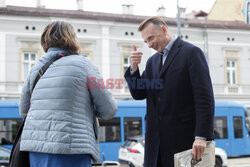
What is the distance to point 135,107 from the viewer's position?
14.8 metres

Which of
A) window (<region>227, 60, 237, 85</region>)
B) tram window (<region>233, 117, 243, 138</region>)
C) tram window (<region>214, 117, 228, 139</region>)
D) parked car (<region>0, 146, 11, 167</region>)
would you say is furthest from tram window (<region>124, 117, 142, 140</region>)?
window (<region>227, 60, 237, 85</region>)

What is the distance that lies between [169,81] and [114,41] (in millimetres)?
19724

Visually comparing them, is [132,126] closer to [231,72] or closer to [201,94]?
[231,72]

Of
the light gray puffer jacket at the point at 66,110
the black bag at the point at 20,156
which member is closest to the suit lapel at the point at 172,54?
the light gray puffer jacket at the point at 66,110

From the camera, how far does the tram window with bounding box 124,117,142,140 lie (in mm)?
14578

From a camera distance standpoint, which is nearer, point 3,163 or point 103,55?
point 3,163

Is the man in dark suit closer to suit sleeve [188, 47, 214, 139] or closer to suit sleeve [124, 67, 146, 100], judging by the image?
suit sleeve [188, 47, 214, 139]

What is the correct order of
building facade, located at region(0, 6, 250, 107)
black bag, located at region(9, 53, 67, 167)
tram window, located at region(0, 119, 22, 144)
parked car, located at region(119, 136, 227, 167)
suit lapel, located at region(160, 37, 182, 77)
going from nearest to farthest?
black bag, located at region(9, 53, 67, 167)
suit lapel, located at region(160, 37, 182, 77)
parked car, located at region(119, 136, 227, 167)
tram window, located at region(0, 119, 22, 144)
building facade, located at region(0, 6, 250, 107)

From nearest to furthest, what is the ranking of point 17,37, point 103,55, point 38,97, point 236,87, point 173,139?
1. point 38,97
2. point 173,139
3. point 17,37
4. point 103,55
5. point 236,87

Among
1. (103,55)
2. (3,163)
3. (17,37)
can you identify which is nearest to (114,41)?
(103,55)

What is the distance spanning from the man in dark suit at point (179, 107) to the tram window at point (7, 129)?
11437 millimetres

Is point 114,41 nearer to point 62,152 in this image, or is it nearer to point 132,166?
point 132,166

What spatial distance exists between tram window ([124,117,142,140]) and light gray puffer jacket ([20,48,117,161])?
12.4 m

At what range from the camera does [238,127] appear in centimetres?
1614
